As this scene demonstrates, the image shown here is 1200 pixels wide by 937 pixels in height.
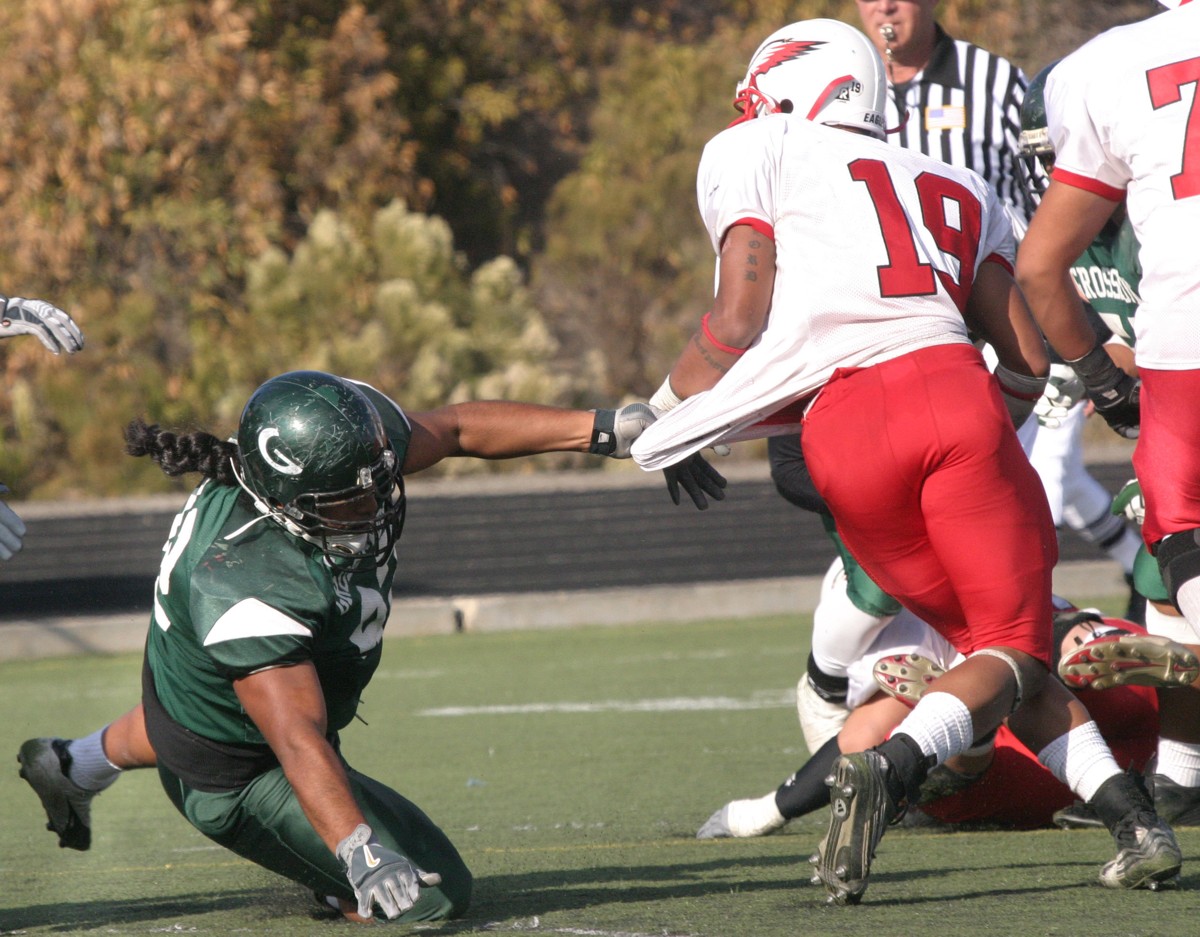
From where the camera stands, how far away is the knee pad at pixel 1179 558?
3.77 m

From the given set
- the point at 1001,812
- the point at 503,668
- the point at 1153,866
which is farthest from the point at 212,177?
the point at 1153,866

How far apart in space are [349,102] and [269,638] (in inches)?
598

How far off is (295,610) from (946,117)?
3.37 metres

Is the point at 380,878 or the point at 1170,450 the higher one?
the point at 1170,450

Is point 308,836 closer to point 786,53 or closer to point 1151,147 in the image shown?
point 786,53

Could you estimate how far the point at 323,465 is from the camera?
3496mm

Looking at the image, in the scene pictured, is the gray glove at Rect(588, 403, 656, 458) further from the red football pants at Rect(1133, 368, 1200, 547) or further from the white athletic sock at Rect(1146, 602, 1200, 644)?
the white athletic sock at Rect(1146, 602, 1200, 644)

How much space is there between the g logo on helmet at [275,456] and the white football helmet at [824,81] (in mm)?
1312

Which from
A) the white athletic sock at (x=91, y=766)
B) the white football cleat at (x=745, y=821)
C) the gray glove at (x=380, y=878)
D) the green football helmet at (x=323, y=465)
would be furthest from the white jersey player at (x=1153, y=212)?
the white athletic sock at (x=91, y=766)

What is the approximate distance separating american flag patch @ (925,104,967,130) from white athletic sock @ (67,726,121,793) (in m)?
3.40

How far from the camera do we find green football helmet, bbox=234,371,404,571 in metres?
3.51

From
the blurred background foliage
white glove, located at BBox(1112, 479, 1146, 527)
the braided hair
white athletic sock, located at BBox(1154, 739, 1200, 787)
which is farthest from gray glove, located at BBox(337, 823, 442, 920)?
the blurred background foliage

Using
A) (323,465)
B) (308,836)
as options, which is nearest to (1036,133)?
(323,465)

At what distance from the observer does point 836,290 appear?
3.62m
